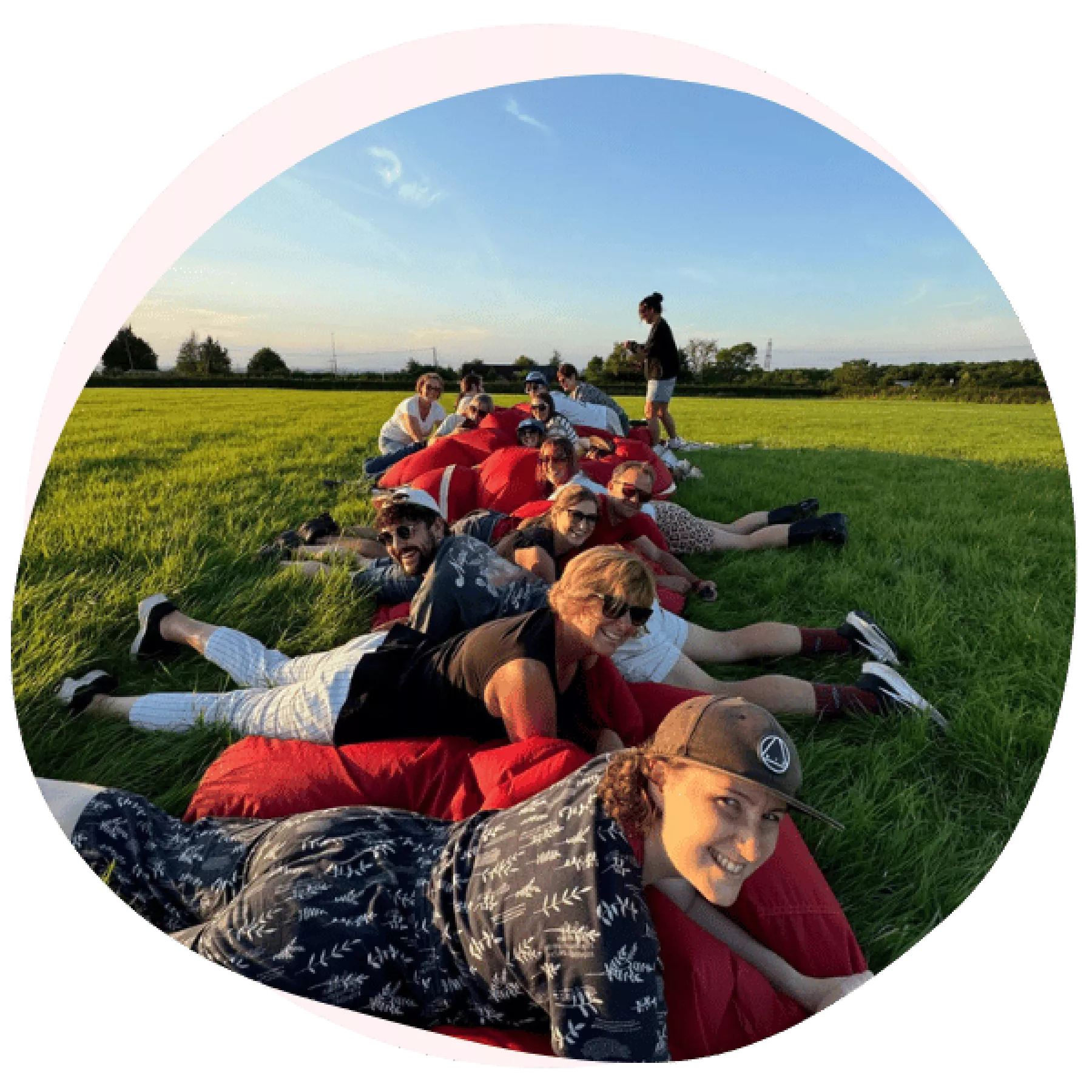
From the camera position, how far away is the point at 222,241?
3.81 feet

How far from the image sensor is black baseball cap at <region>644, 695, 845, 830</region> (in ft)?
2.82

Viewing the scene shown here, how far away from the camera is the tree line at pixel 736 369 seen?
40.9 inches

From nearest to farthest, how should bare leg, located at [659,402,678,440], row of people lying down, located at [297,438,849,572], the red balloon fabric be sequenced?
the red balloon fabric
row of people lying down, located at [297,438,849,572]
bare leg, located at [659,402,678,440]

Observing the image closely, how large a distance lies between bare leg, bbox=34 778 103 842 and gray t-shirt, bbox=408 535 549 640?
3.12 ft

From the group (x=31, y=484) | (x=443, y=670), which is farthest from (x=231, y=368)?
(x=443, y=670)

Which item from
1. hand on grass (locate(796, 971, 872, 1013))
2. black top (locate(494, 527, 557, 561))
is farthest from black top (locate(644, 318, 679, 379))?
hand on grass (locate(796, 971, 872, 1013))

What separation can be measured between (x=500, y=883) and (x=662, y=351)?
130cm

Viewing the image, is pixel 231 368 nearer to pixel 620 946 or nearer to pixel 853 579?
pixel 620 946

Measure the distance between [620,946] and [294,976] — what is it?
1.76ft

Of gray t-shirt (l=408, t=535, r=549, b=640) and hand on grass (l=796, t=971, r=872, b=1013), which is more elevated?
gray t-shirt (l=408, t=535, r=549, b=640)

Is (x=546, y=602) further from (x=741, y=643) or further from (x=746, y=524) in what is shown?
(x=746, y=524)

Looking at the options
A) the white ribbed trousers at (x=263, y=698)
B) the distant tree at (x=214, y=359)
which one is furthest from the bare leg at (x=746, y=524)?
the distant tree at (x=214, y=359)

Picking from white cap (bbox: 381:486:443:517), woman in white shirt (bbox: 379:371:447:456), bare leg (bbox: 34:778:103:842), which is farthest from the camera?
woman in white shirt (bbox: 379:371:447:456)

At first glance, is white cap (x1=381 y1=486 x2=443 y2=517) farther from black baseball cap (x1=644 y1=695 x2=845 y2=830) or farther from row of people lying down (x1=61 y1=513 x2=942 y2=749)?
black baseball cap (x1=644 y1=695 x2=845 y2=830)
